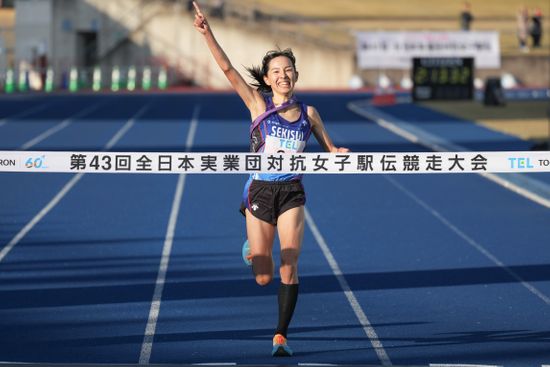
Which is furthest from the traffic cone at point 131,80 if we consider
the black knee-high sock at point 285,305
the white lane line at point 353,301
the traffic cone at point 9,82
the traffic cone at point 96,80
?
the black knee-high sock at point 285,305

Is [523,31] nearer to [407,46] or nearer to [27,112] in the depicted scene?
[407,46]

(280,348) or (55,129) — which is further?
(55,129)

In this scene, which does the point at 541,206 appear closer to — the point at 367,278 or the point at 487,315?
the point at 367,278

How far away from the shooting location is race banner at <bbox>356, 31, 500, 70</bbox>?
53719mm

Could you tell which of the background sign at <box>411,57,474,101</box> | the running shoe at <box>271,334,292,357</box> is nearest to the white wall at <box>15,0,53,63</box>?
the background sign at <box>411,57,474,101</box>

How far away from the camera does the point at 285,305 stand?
829cm

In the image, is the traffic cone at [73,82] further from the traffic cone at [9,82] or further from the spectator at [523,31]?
the spectator at [523,31]

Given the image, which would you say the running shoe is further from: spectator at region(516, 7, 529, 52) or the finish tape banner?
spectator at region(516, 7, 529, 52)

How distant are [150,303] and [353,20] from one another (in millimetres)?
55377

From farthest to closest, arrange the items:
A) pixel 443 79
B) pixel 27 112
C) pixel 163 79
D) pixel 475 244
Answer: pixel 163 79 < pixel 443 79 < pixel 27 112 < pixel 475 244

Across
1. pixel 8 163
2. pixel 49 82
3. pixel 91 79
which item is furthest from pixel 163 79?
pixel 8 163

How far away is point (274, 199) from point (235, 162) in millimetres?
657

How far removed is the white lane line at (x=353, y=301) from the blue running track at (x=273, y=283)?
0.06 ft

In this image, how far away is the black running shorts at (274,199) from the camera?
27.2 ft
